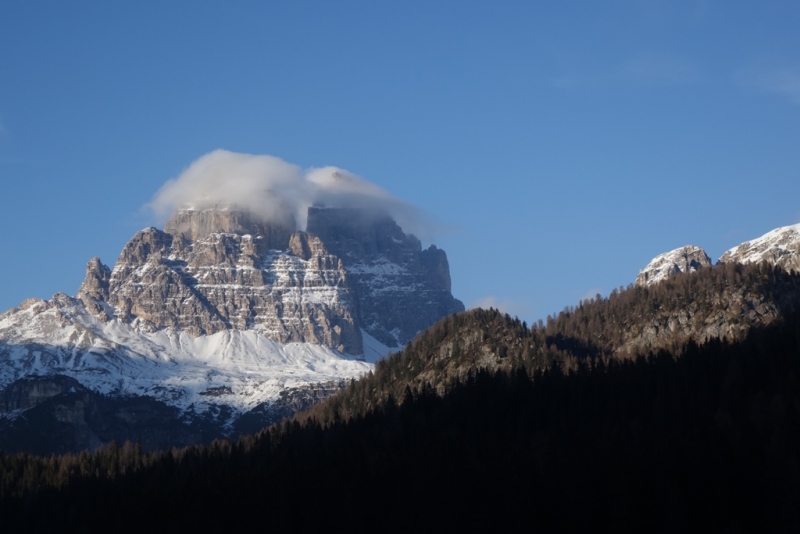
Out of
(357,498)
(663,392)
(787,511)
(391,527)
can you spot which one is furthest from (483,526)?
(663,392)

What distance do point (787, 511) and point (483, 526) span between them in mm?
35582

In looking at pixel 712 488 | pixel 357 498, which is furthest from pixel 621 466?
pixel 357 498

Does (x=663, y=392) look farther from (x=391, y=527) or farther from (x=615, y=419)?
(x=391, y=527)

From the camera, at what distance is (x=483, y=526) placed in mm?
160750

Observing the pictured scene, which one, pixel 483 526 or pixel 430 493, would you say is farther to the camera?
pixel 430 493

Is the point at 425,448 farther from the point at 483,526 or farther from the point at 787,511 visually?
the point at 787,511

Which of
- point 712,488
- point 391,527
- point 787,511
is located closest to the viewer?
point 787,511

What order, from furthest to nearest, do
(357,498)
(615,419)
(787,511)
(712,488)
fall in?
1. (615,419)
2. (357,498)
3. (712,488)
4. (787,511)

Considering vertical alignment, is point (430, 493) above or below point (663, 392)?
below

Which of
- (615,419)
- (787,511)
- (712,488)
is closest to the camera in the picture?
(787,511)

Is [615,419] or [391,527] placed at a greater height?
[615,419]

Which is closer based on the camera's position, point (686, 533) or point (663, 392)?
point (686, 533)

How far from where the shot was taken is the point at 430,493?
572 ft

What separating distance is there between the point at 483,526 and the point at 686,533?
1009 inches
